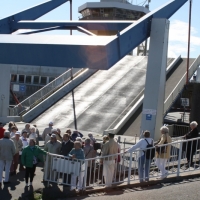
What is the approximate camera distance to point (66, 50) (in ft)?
44.3

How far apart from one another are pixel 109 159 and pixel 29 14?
1582 centimetres

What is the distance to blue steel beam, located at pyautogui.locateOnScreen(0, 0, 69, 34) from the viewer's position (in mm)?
22828

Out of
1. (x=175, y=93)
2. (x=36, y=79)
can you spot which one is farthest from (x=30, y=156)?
(x=36, y=79)

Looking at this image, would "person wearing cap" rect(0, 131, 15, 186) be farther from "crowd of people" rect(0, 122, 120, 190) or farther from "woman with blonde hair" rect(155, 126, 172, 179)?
"woman with blonde hair" rect(155, 126, 172, 179)

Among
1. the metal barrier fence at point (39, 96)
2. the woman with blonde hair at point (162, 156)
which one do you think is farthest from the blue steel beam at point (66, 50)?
the metal barrier fence at point (39, 96)

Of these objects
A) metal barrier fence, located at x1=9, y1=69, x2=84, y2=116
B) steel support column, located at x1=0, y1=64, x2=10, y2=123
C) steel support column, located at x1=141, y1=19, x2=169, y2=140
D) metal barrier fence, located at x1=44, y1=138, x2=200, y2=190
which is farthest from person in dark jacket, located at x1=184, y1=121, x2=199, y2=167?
metal barrier fence, located at x1=9, y1=69, x2=84, y2=116

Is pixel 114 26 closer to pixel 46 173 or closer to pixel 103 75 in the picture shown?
pixel 46 173

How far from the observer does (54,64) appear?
1391 cm

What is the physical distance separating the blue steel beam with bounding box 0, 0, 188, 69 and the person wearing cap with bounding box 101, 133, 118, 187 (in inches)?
107

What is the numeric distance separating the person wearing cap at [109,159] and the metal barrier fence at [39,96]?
18.5 m

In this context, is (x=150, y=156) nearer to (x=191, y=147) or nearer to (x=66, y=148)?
(x=191, y=147)

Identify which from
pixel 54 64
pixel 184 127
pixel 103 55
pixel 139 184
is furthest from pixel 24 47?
pixel 184 127

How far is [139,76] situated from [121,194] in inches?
988

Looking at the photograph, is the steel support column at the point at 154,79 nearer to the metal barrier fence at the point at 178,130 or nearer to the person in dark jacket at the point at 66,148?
the metal barrier fence at the point at 178,130
